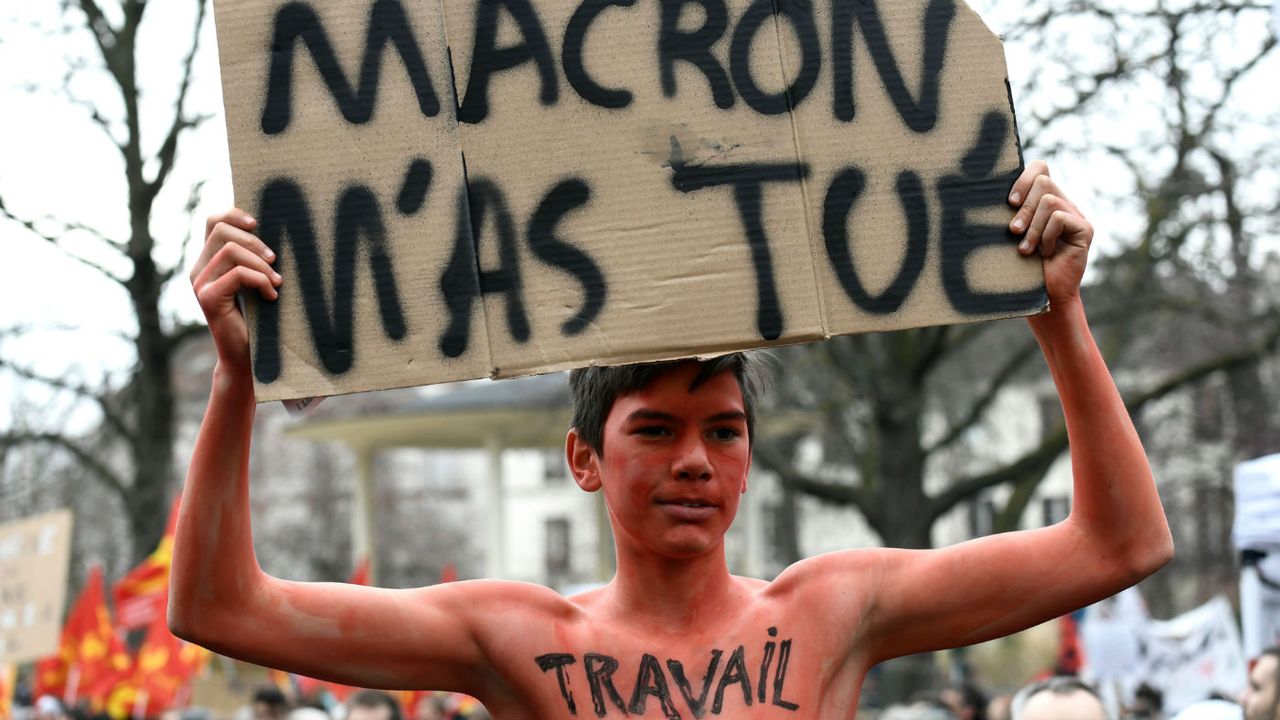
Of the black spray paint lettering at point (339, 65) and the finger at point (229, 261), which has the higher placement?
the black spray paint lettering at point (339, 65)

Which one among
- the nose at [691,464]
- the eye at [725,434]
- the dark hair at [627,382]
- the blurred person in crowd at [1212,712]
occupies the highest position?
the dark hair at [627,382]

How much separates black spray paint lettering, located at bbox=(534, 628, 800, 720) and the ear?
34 cm

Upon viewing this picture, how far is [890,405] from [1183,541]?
2509 cm

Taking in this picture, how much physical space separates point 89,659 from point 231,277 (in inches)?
380

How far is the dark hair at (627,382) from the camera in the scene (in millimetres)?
2564

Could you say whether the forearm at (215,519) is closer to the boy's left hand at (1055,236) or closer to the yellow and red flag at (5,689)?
the boy's left hand at (1055,236)

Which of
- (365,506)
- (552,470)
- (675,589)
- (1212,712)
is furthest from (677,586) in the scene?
(552,470)

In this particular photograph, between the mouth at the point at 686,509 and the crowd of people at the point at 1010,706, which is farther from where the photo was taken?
the crowd of people at the point at 1010,706

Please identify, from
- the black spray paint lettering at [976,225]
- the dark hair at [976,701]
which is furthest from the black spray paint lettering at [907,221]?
the dark hair at [976,701]

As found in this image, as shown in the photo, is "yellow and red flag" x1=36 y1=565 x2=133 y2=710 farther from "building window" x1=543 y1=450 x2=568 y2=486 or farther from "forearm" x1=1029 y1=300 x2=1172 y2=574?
"building window" x1=543 y1=450 x2=568 y2=486

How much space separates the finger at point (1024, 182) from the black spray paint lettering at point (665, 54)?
0.17m

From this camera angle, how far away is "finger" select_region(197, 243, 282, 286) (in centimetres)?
234

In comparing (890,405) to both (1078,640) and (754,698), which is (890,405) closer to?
(1078,640)

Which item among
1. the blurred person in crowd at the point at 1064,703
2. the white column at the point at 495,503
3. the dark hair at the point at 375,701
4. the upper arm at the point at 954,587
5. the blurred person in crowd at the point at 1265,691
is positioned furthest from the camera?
the white column at the point at 495,503
